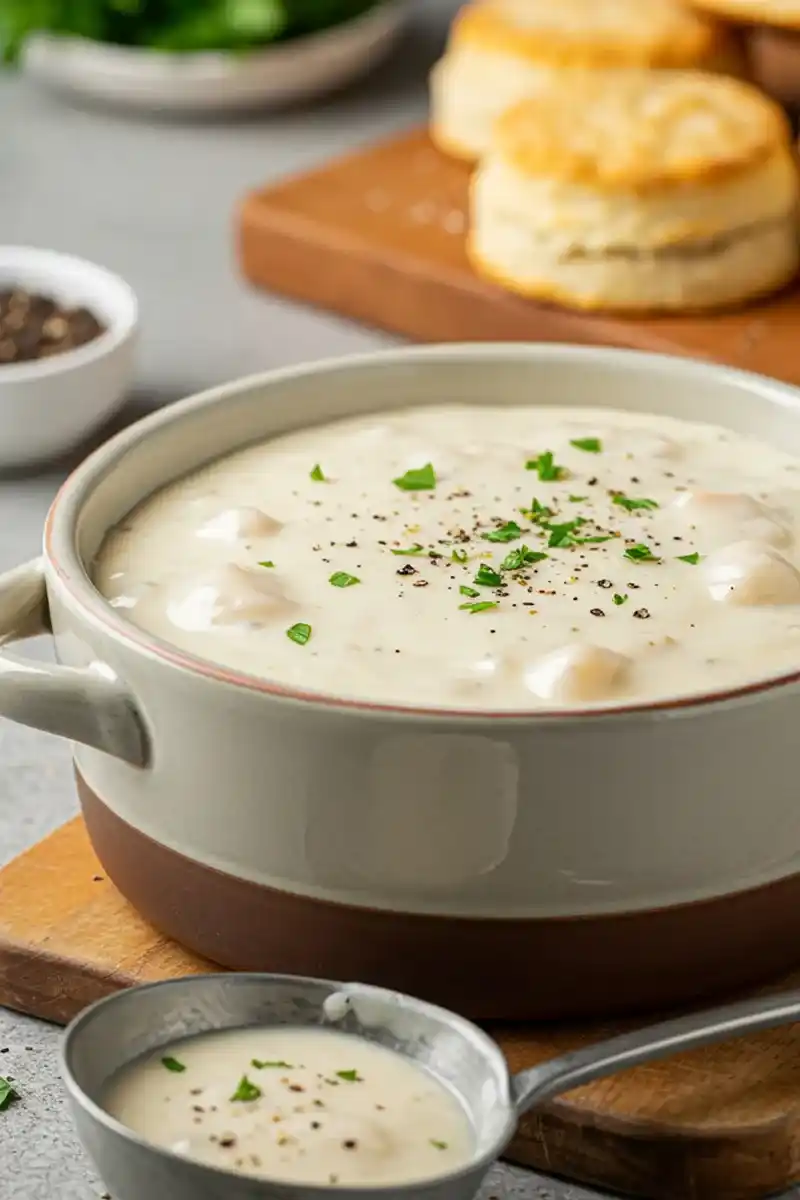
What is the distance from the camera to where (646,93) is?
7.99 ft

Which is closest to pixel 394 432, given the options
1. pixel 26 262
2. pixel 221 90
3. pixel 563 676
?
pixel 563 676

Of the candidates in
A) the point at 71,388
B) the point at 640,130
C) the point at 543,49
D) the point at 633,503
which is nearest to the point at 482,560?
the point at 633,503

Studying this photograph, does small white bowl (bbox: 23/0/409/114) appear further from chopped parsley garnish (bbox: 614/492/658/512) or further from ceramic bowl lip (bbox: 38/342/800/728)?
chopped parsley garnish (bbox: 614/492/658/512)

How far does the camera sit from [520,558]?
143cm

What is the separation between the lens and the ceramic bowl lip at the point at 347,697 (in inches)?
45.5

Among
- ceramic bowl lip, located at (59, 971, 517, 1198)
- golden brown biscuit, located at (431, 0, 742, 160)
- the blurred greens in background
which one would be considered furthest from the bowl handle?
the blurred greens in background

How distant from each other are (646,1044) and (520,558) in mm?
375

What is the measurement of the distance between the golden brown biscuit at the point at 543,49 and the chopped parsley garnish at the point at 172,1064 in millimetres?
1646

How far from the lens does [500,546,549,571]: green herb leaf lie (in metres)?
1.42

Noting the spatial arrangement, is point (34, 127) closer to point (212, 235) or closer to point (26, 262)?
point (212, 235)

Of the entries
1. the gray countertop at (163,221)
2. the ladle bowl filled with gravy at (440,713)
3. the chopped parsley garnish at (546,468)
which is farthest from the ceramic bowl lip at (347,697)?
the gray countertop at (163,221)

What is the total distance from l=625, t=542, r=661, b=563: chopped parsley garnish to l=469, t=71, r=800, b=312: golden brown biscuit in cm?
88

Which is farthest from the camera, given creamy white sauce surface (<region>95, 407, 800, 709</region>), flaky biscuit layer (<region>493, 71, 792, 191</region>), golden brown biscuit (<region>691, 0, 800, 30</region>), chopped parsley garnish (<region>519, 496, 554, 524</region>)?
golden brown biscuit (<region>691, 0, 800, 30</region>)

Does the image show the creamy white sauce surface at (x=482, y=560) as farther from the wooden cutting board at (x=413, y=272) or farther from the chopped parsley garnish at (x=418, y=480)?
the wooden cutting board at (x=413, y=272)
